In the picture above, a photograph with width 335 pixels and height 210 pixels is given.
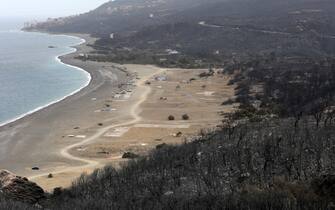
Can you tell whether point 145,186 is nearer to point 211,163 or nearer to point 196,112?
point 211,163

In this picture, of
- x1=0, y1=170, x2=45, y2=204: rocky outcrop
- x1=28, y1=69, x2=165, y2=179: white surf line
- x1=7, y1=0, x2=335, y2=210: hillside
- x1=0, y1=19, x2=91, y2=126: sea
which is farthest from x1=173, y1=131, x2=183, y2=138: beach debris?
x1=0, y1=170, x2=45, y2=204: rocky outcrop

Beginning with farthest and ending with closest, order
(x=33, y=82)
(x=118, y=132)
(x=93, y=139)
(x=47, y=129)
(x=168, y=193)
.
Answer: (x=33, y=82) → (x=47, y=129) → (x=118, y=132) → (x=93, y=139) → (x=168, y=193)

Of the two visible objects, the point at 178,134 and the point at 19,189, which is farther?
the point at 178,134

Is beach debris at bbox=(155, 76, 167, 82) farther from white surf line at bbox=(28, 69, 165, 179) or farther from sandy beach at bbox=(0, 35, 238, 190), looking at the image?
white surf line at bbox=(28, 69, 165, 179)

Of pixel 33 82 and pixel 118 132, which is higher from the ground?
pixel 118 132

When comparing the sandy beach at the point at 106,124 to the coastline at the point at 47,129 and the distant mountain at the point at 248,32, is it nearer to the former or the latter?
the coastline at the point at 47,129

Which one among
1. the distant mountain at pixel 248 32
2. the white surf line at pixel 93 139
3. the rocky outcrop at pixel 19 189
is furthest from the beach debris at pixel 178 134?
the distant mountain at pixel 248 32

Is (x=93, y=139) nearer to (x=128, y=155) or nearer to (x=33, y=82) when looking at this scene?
(x=128, y=155)

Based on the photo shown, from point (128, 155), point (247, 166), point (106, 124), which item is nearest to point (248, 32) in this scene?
A: point (106, 124)
